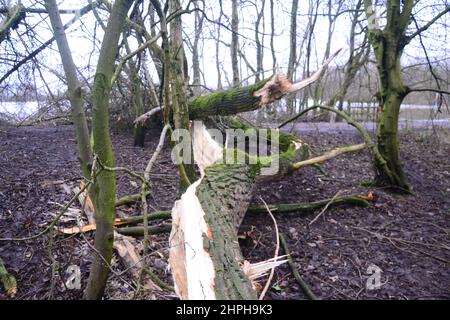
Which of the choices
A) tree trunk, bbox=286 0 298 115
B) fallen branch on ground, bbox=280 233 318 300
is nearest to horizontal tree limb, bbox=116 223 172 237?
fallen branch on ground, bbox=280 233 318 300

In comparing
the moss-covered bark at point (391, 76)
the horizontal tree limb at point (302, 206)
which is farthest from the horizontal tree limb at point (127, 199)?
the moss-covered bark at point (391, 76)

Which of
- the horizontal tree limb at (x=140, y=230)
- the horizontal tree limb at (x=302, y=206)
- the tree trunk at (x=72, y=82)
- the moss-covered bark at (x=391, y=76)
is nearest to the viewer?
the tree trunk at (x=72, y=82)

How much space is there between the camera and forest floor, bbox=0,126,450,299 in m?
2.66

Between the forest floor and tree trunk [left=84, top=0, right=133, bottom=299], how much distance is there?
0.50ft

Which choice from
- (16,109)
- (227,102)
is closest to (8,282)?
(227,102)

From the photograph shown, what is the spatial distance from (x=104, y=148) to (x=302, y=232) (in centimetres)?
230

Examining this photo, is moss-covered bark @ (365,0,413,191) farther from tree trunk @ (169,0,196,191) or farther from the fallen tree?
tree trunk @ (169,0,196,191)

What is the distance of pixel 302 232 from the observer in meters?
3.45

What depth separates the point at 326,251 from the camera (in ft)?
10.3

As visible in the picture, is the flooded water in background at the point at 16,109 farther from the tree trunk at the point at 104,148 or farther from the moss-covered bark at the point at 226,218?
the tree trunk at the point at 104,148

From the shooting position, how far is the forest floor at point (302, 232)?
2.66 metres

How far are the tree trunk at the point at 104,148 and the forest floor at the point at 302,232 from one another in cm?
15

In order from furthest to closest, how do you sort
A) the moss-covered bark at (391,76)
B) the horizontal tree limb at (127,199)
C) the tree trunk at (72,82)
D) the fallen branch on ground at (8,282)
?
the moss-covered bark at (391,76)
the horizontal tree limb at (127,199)
the fallen branch on ground at (8,282)
the tree trunk at (72,82)

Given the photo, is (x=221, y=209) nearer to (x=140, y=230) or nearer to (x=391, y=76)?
(x=140, y=230)
